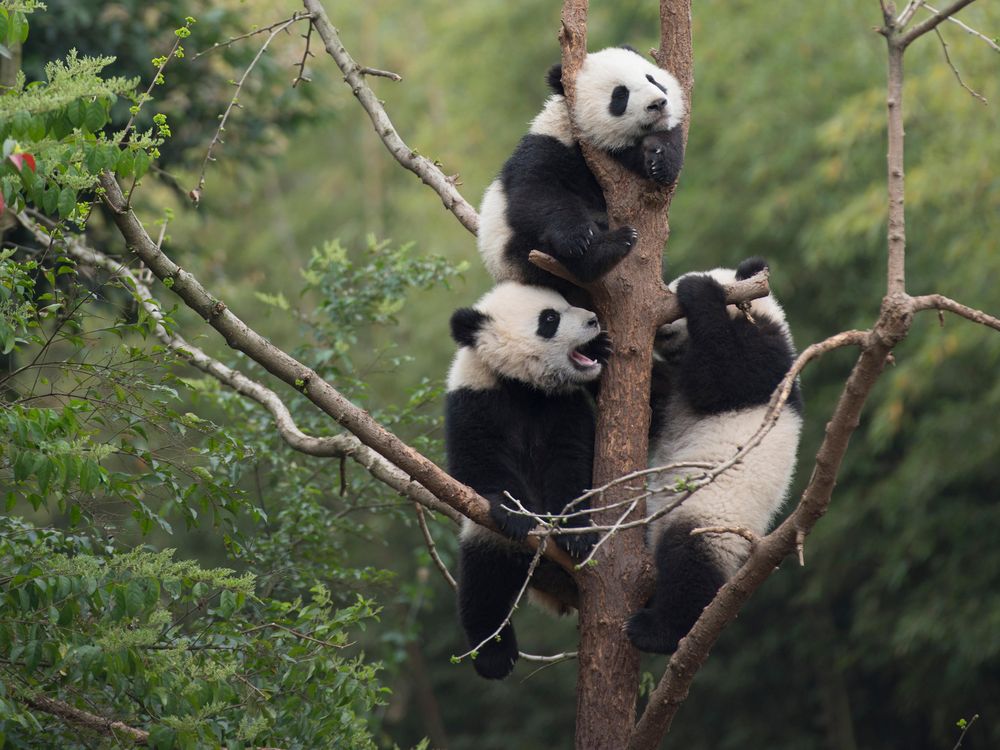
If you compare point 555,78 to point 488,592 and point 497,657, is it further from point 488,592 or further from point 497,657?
point 497,657

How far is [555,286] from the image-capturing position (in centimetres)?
401

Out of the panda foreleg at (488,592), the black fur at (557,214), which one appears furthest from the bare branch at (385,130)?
the panda foreleg at (488,592)

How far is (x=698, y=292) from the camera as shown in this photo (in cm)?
371

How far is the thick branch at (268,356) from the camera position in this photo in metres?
2.79

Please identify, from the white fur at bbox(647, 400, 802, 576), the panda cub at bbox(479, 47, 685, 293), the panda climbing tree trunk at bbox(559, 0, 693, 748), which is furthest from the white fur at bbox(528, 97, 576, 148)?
the white fur at bbox(647, 400, 802, 576)

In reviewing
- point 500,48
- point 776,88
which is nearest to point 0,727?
point 776,88

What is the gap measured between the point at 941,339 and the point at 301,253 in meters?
8.92

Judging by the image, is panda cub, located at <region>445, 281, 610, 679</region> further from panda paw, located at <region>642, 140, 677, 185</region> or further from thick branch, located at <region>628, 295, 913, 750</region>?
thick branch, located at <region>628, 295, 913, 750</region>

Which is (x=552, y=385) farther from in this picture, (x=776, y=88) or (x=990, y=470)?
(x=776, y=88)

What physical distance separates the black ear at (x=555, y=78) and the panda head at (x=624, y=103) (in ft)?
0.03

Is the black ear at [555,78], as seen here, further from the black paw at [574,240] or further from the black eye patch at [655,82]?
the black paw at [574,240]

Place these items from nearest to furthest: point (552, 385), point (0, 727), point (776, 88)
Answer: point (0, 727), point (552, 385), point (776, 88)

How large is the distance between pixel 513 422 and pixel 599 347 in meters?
0.42

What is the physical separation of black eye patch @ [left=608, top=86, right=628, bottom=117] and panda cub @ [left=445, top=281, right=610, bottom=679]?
66 centimetres
